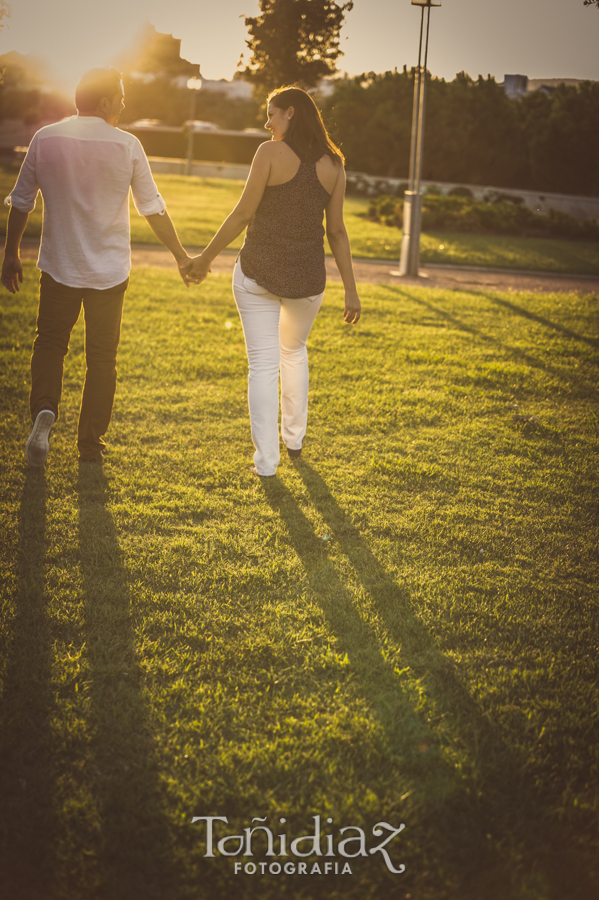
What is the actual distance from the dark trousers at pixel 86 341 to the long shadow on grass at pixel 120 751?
1.19 metres

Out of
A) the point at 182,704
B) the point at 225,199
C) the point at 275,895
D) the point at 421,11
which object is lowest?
the point at 275,895

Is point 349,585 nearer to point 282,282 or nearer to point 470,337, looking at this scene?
point 282,282

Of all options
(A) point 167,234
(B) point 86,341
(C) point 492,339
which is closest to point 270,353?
(A) point 167,234

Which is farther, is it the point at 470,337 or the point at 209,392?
the point at 470,337

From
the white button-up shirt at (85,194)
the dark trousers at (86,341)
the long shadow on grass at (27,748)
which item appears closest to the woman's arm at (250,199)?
the white button-up shirt at (85,194)

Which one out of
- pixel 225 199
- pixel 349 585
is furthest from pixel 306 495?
pixel 225 199

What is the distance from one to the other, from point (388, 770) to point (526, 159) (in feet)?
65.1

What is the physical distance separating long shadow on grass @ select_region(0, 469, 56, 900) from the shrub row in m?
16.9

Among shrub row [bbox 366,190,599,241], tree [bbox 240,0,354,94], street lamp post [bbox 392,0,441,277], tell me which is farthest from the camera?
shrub row [bbox 366,190,599,241]

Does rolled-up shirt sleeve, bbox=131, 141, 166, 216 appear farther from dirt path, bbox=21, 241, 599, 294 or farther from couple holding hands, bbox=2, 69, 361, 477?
dirt path, bbox=21, 241, 599, 294

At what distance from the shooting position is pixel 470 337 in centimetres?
762

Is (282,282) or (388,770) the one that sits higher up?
(282,282)

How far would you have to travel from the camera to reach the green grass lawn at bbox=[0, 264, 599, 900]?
1.86 m

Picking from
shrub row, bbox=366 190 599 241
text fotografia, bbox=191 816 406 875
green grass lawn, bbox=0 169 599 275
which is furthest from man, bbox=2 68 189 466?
shrub row, bbox=366 190 599 241
